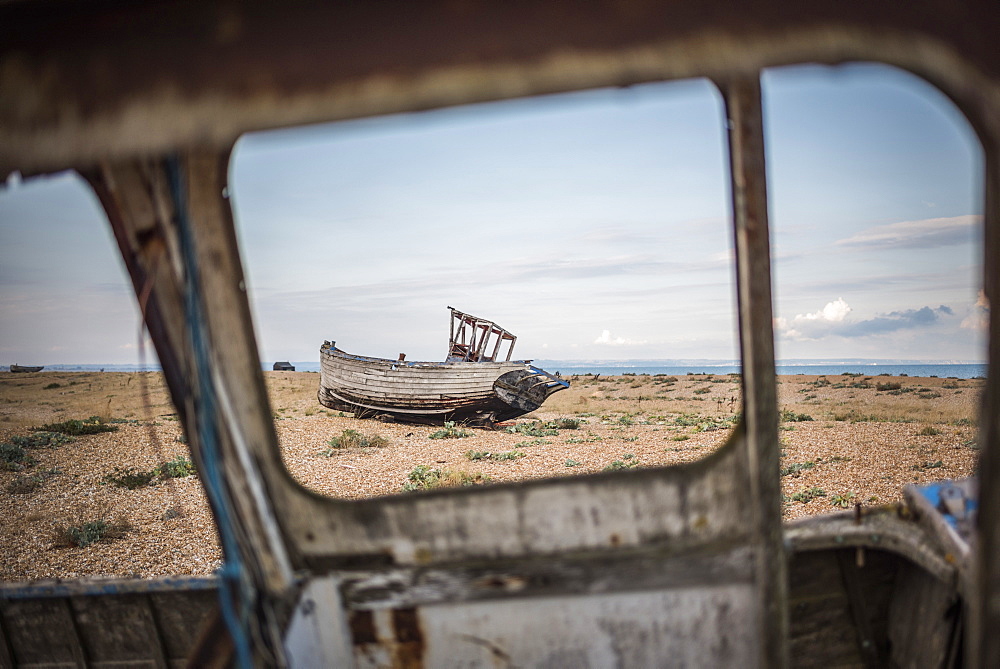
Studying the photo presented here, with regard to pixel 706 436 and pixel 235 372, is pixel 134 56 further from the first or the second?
pixel 706 436

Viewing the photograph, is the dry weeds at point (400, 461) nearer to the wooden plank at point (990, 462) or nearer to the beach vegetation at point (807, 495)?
the beach vegetation at point (807, 495)

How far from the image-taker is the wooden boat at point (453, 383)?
49.0 feet

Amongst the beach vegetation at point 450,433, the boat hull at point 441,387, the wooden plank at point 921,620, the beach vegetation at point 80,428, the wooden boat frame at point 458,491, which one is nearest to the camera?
the wooden boat frame at point 458,491

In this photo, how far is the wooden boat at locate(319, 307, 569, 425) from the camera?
49.0 ft

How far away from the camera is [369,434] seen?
1509 centimetres

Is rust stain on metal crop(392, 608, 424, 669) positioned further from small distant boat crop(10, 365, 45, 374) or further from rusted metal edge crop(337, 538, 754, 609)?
small distant boat crop(10, 365, 45, 374)

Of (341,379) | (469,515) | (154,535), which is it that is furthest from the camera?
(341,379)

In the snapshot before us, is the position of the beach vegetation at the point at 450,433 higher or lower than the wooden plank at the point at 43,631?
lower

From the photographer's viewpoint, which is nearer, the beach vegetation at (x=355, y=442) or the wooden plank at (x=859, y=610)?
the wooden plank at (x=859, y=610)

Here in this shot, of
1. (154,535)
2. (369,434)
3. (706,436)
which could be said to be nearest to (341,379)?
(369,434)

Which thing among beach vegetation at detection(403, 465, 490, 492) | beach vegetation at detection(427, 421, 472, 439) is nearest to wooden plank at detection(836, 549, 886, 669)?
beach vegetation at detection(403, 465, 490, 492)

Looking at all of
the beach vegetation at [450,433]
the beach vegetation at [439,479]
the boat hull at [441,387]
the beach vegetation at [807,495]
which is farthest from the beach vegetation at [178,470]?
the beach vegetation at [807,495]

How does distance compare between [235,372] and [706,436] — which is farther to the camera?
[706,436]

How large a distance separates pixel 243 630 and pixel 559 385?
560 inches
